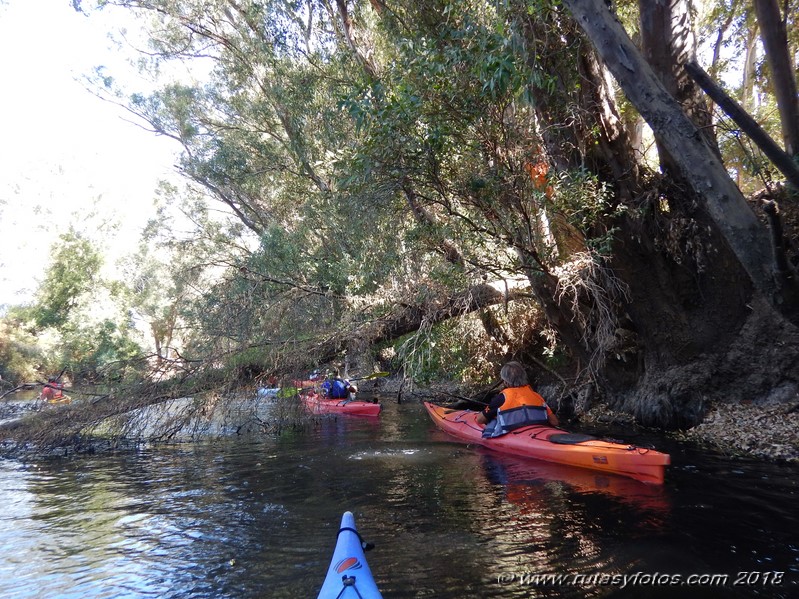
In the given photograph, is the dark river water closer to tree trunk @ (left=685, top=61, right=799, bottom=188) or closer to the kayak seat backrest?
the kayak seat backrest

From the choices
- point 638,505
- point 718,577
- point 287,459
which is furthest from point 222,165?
point 718,577

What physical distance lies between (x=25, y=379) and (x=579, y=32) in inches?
1272

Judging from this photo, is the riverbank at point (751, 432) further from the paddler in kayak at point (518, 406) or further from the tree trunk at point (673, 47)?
the tree trunk at point (673, 47)

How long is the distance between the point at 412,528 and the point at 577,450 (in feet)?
8.66

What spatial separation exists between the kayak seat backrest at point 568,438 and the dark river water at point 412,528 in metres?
Result: 0.33

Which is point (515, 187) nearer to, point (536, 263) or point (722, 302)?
point (536, 263)

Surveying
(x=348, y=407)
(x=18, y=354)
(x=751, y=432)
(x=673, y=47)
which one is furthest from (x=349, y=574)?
(x=18, y=354)

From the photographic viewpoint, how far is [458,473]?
6.85 metres

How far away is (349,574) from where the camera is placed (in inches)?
114

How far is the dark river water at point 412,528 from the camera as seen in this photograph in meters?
3.68

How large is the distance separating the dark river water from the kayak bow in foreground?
52 cm

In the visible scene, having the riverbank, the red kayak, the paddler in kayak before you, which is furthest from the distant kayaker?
the riverbank

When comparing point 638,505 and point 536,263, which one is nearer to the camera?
point 638,505

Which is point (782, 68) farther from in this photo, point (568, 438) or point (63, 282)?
point (63, 282)
